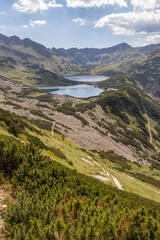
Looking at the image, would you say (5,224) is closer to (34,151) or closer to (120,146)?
(34,151)

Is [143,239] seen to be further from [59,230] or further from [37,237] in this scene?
[37,237]


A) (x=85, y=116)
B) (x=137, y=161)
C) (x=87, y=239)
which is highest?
(x=87, y=239)

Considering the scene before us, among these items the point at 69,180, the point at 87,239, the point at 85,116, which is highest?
the point at 87,239

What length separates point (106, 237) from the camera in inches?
360

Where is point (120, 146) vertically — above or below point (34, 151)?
below

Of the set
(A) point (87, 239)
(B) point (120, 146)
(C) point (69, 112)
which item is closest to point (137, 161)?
(B) point (120, 146)

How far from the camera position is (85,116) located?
191750 mm

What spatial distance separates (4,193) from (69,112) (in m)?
180

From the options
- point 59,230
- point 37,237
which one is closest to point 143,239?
point 59,230

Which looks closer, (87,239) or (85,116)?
(87,239)

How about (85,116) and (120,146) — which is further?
(85,116)

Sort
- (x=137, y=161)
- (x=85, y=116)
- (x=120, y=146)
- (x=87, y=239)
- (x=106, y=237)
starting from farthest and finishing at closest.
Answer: (x=85, y=116) < (x=120, y=146) < (x=137, y=161) < (x=106, y=237) < (x=87, y=239)

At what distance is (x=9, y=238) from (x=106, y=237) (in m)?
5.31

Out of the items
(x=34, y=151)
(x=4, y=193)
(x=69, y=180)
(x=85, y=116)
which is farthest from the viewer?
(x=85, y=116)
